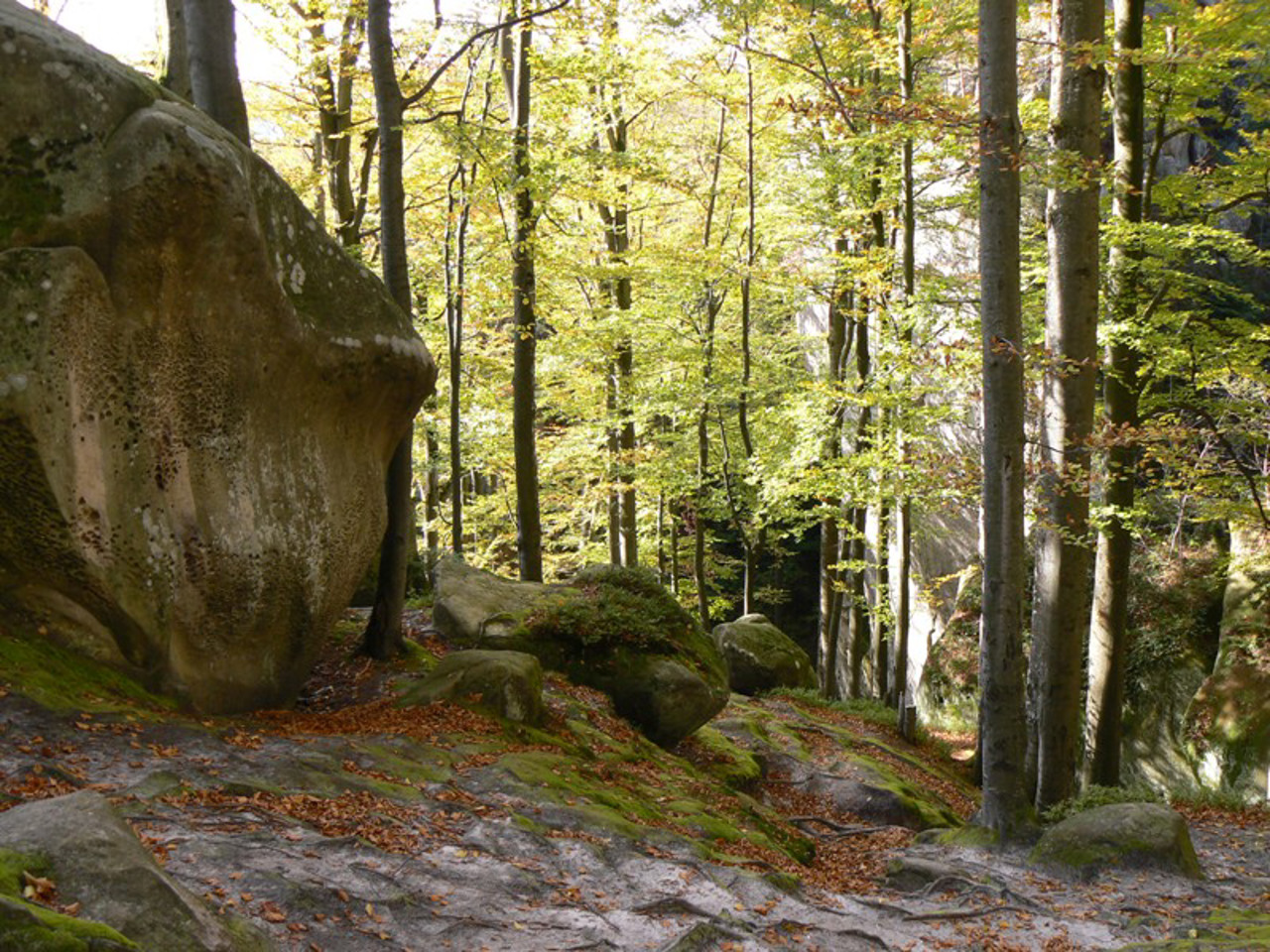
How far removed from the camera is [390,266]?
9.30 metres

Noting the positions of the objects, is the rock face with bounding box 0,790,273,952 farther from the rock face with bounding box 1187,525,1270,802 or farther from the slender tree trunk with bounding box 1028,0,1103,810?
the rock face with bounding box 1187,525,1270,802

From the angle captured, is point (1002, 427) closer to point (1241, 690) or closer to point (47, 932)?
point (47, 932)

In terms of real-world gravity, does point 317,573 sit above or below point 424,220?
below

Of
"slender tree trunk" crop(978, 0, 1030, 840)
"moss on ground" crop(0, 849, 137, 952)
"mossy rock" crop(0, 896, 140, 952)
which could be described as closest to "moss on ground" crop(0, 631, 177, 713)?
"moss on ground" crop(0, 849, 137, 952)

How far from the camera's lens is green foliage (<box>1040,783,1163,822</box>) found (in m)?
8.80

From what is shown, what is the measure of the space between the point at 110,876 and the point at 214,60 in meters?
7.65

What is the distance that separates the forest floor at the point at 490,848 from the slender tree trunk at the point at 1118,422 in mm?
2125

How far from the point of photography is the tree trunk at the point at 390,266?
915 centimetres

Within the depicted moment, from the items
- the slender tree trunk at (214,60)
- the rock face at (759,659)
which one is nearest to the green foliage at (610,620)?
the slender tree trunk at (214,60)

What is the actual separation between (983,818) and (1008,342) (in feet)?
14.3

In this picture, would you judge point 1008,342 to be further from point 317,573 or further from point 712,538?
point 712,538

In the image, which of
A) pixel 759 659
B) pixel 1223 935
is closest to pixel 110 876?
pixel 1223 935

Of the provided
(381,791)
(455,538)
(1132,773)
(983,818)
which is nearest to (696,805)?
(983,818)

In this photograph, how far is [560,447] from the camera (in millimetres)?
20438
